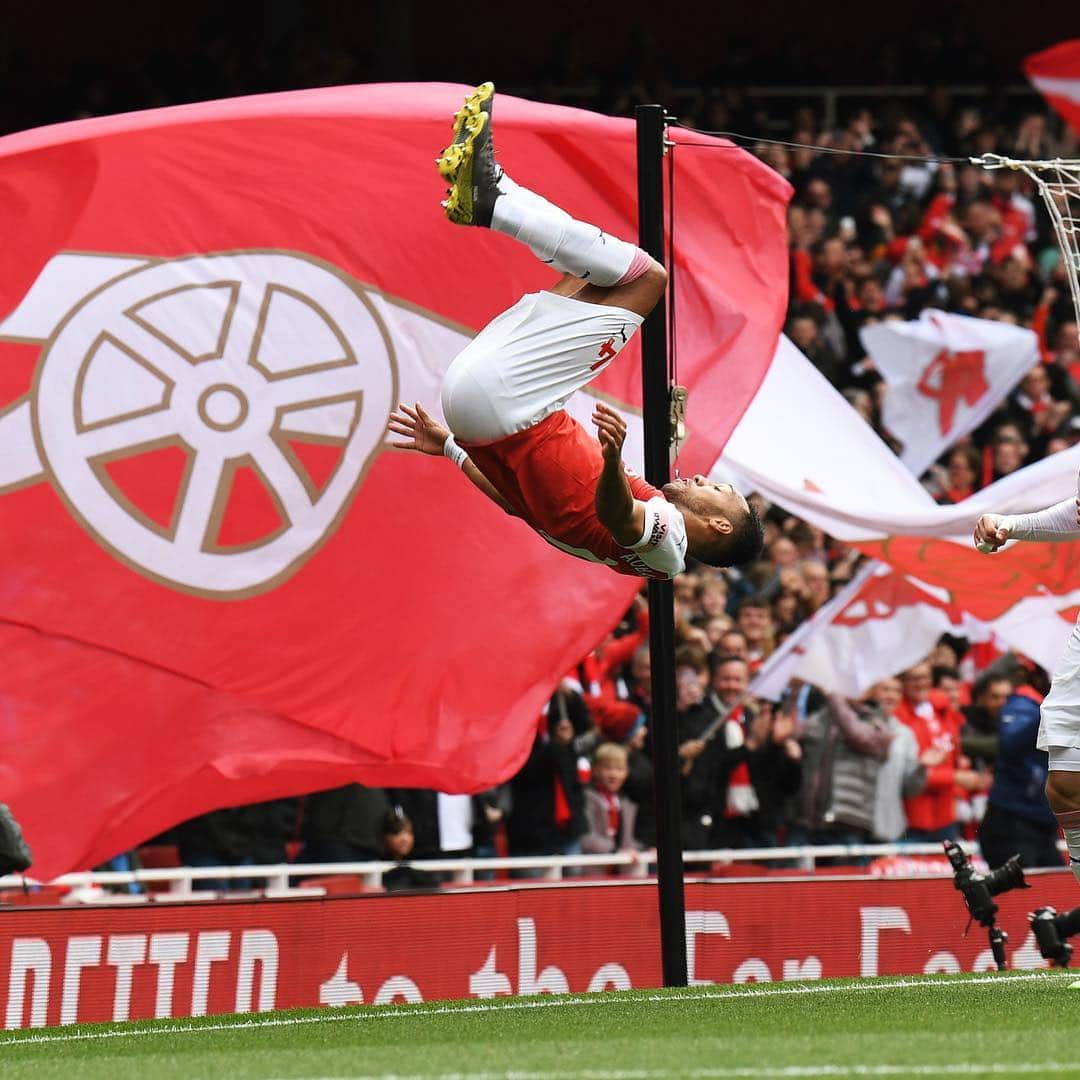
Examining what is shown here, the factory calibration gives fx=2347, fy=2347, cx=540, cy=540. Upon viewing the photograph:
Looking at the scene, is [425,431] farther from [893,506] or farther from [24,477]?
[893,506]

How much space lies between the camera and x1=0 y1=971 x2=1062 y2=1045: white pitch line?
331 inches

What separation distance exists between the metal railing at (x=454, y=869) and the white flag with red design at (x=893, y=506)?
40.2 inches

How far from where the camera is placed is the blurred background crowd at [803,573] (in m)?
12.3

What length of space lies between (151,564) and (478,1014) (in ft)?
9.70

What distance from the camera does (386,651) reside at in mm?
10578

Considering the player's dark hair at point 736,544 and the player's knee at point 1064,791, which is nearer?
the player's dark hair at point 736,544

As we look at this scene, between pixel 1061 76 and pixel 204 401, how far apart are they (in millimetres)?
9677

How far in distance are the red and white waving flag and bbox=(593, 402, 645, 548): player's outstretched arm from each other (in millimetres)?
10609

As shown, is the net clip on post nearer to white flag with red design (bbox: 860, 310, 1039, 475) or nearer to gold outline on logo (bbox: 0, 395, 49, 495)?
gold outline on logo (bbox: 0, 395, 49, 495)

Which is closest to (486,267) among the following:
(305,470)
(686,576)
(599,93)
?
(305,470)

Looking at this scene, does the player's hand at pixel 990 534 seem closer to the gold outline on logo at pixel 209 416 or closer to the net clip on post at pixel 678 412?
the net clip on post at pixel 678 412

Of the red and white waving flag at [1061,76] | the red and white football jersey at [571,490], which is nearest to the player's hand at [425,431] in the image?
the red and white football jersey at [571,490]

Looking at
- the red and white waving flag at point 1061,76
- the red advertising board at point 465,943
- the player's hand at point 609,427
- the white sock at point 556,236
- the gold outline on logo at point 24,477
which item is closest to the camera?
the player's hand at point 609,427

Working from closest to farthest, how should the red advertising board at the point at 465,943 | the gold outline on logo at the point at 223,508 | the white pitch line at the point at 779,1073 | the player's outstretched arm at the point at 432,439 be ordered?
1. the white pitch line at the point at 779,1073
2. the player's outstretched arm at the point at 432,439
3. the red advertising board at the point at 465,943
4. the gold outline on logo at the point at 223,508
